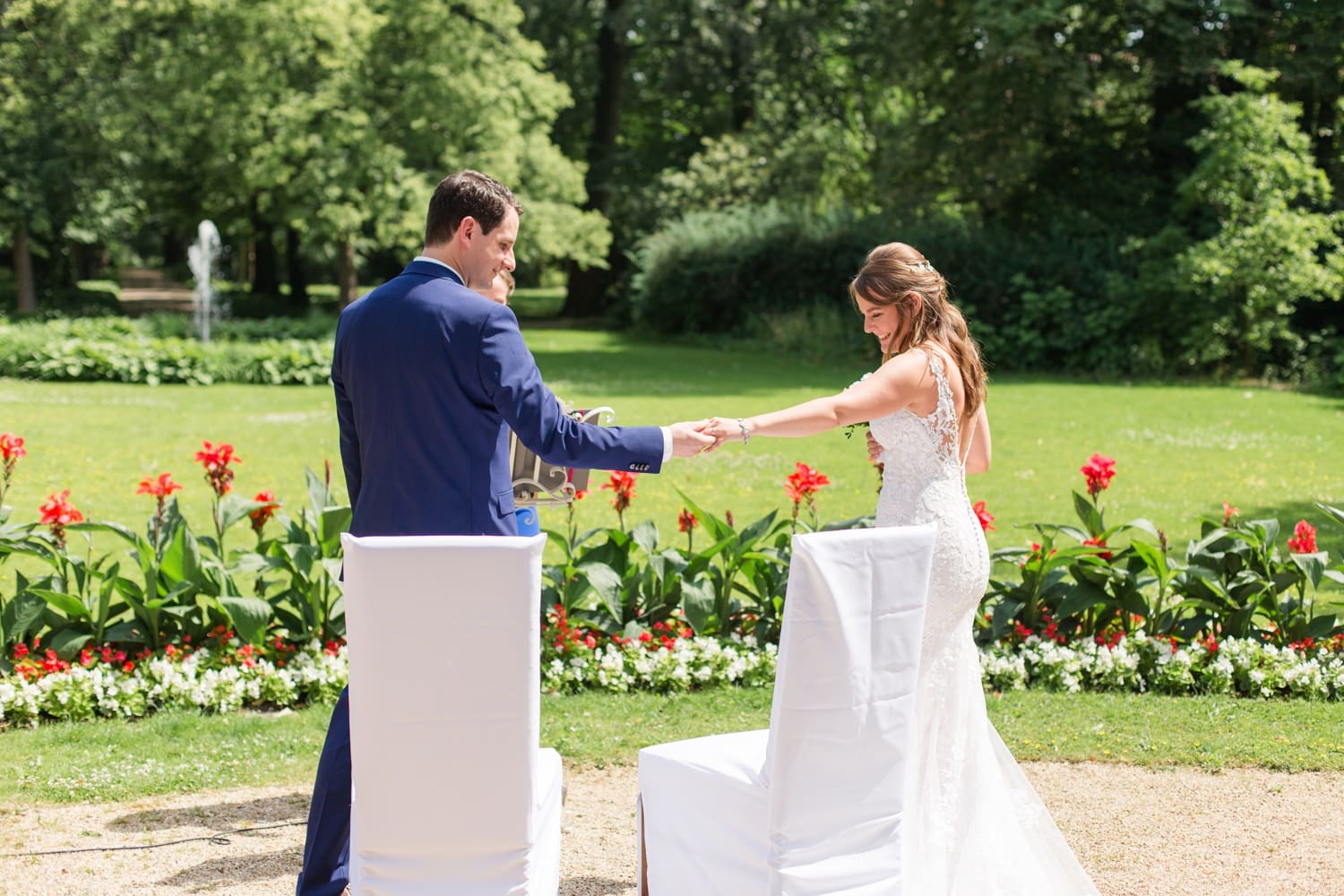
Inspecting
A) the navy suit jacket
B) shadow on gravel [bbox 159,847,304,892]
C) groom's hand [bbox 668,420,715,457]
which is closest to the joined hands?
groom's hand [bbox 668,420,715,457]

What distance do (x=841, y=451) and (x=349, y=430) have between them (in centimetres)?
1026

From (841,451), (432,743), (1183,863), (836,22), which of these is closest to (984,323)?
(841,451)

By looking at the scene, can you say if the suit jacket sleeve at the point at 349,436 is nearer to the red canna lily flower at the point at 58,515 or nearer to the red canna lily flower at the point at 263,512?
the red canna lily flower at the point at 263,512

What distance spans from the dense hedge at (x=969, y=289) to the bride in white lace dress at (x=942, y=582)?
55.7 ft

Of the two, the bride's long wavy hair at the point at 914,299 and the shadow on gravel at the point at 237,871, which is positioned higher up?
the bride's long wavy hair at the point at 914,299

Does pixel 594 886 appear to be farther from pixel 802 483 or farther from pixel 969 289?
pixel 969 289

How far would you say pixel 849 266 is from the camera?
81.5ft

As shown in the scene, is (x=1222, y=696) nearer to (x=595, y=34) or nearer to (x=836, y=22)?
(x=836, y=22)

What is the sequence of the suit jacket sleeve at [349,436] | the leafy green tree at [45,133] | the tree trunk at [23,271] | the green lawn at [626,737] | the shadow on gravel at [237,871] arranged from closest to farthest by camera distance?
the suit jacket sleeve at [349,436] → the shadow on gravel at [237,871] → the green lawn at [626,737] → the leafy green tree at [45,133] → the tree trunk at [23,271]

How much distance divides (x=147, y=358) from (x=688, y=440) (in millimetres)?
17460

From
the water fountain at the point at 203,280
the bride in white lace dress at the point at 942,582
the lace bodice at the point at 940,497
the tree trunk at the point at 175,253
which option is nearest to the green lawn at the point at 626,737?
the bride in white lace dress at the point at 942,582

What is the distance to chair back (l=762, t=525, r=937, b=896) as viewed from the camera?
2848 mm

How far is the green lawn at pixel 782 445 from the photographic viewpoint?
10.4m

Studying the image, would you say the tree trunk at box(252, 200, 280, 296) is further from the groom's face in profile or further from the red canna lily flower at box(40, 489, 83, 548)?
the groom's face in profile
